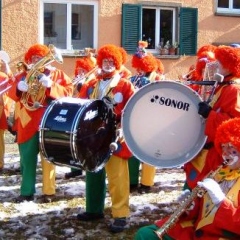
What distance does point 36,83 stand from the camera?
5523 millimetres

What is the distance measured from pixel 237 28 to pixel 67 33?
13.1 feet

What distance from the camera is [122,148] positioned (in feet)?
15.6

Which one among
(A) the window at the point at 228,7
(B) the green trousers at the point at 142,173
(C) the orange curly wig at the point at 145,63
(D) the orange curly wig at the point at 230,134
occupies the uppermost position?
(A) the window at the point at 228,7

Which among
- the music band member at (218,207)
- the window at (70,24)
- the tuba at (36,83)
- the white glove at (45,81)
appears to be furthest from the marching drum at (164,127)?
the window at (70,24)

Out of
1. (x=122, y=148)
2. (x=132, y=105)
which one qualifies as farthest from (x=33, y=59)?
(x=132, y=105)

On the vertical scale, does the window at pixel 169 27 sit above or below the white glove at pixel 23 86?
above

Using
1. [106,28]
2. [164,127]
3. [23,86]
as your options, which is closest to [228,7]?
[106,28]

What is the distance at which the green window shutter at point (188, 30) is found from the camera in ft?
39.9

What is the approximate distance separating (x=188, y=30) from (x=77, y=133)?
8.55 m

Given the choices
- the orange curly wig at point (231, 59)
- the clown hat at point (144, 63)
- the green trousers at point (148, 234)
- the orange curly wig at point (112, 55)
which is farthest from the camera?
the clown hat at point (144, 63)

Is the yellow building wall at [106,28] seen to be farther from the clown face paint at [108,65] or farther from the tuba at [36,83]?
the clown face paint at [108,65]

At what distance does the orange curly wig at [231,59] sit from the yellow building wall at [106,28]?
7584 millimetres

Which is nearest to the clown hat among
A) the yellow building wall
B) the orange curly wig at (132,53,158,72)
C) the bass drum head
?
the orange curly wig at (132,53,158,72)

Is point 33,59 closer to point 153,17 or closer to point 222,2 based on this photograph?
point 153,17
